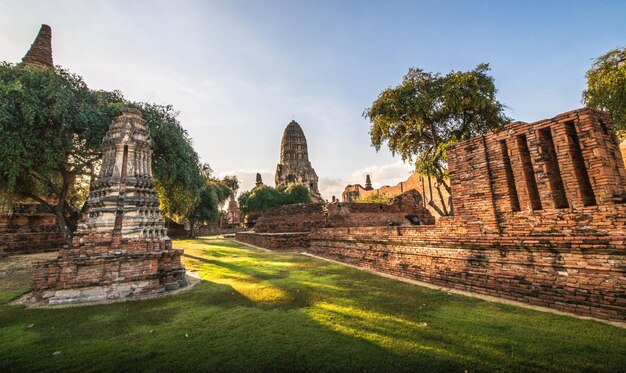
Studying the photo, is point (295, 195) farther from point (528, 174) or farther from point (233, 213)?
point (528, 174)

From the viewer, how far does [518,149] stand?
5.13m

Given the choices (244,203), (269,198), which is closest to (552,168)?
(269,198)

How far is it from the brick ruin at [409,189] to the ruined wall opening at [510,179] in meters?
20.6

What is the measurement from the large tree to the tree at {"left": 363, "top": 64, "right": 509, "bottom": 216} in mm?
10248

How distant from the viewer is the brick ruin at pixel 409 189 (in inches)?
1317

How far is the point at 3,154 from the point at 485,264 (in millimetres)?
13413

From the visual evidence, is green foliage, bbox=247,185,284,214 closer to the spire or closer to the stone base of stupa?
the spire

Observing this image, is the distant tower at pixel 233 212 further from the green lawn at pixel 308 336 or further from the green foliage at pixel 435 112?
the green lawn at pixel 308 336

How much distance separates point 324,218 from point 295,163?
41.0 metres

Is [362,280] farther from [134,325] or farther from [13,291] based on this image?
[13,291]

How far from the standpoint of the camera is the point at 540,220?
4586 mm

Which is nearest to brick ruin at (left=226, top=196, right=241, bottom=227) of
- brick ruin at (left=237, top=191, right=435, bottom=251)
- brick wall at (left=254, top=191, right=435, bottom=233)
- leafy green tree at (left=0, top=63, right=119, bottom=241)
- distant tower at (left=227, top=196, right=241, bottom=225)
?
distant tower at (left=227, top=196, right=241, bottom=225)

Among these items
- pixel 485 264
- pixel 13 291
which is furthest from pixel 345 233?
pixel 13 291

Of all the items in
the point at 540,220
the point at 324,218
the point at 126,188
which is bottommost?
the point at 540,220
